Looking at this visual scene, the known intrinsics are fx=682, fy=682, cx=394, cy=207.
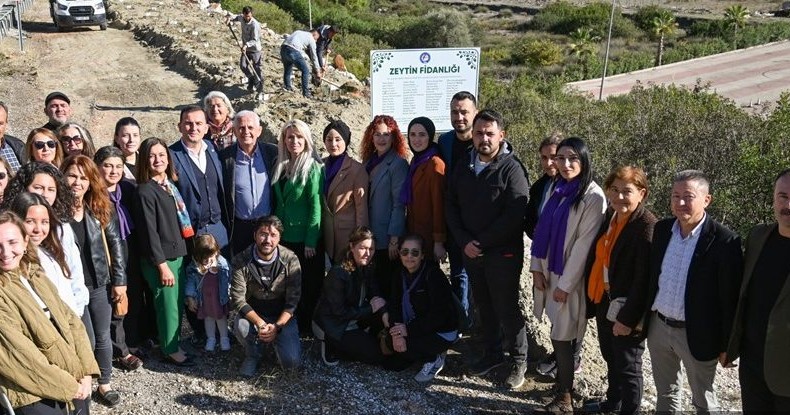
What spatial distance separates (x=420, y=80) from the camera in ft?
26.2

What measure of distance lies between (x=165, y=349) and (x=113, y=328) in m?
0.41

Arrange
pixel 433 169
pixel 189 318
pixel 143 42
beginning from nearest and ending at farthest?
pixel 433 169 → pixel 189 318 → pixel 143 42

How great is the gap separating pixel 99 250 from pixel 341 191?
176 centimetres

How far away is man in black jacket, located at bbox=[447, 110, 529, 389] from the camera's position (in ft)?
15.4

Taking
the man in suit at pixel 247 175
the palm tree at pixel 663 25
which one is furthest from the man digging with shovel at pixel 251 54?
the palm tree at pixel 663 25

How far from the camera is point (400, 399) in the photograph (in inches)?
192

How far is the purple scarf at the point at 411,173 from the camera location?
5.13 meters

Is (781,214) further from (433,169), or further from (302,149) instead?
(302,149)

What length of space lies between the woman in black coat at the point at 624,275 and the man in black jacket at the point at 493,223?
64cm

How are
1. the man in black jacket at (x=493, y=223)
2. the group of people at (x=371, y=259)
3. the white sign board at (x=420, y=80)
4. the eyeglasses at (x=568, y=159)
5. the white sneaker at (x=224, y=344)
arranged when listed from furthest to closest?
the white sign board at (x=420, y=80)
the white sneaker at (x=224, y=344)
the man in black jacket at (x=493, y=223)
the eyeglasses at (x=568, y=159)
the group of people at (x=371, y=259)

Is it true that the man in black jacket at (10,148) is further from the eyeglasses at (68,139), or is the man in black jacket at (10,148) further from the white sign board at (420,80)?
the white sign board at (420,80)

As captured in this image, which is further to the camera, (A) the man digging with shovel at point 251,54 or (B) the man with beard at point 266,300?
(A) the man digging with shovel at point 251,54

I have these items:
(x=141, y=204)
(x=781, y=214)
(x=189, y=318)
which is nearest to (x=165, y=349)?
(x=189, y=318)

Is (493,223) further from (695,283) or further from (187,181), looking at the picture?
(187,181)
